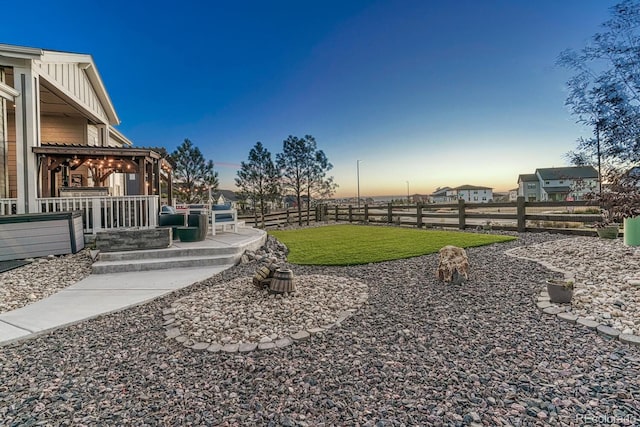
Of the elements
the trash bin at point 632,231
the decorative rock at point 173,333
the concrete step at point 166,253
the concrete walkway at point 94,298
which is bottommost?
the decorative rock at point 173,333

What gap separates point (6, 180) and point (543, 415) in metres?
10.6

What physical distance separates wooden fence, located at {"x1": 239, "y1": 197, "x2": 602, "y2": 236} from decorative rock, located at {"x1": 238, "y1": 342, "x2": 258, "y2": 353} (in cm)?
864

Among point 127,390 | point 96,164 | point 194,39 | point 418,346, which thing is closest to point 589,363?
point 418,346

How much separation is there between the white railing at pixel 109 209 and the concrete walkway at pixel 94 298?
2549 mm

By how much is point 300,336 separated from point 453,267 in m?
2.51

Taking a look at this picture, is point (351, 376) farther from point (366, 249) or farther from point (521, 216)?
point (521, 216)

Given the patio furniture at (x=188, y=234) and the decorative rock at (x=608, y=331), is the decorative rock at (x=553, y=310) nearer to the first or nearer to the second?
the decorative rock at (x=608, y=331)

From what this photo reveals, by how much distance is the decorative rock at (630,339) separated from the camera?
2.36 meters

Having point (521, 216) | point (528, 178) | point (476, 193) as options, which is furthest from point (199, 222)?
point (476, 193)

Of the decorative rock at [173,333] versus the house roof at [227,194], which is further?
the house roof at [227,194]

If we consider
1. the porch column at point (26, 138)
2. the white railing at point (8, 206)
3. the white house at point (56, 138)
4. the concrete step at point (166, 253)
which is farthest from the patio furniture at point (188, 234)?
the white railing at point (8, 206)

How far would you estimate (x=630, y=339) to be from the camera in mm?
2402

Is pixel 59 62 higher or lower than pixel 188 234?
higher

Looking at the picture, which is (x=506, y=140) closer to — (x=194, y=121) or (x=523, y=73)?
(x=523, y=73)
